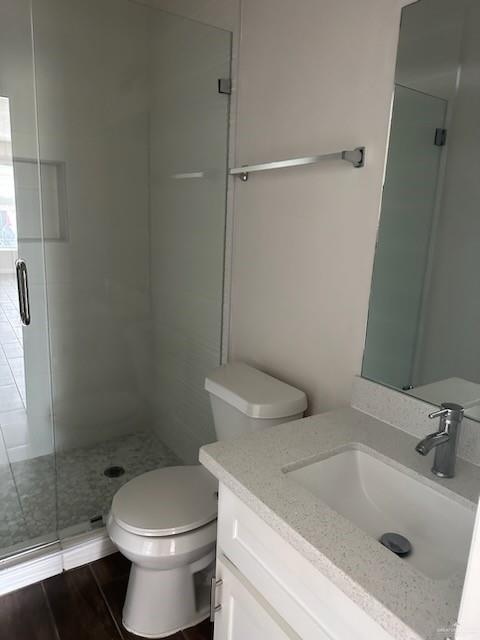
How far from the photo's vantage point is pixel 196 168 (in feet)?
7.65

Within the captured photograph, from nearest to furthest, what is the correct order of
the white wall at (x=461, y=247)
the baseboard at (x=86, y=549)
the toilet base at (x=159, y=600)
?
the white wall at (x=461, y=247), the toilet base at (x=159, y=600), the baseboard at (x=86, y=549)

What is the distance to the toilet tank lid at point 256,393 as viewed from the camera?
63.7 inches

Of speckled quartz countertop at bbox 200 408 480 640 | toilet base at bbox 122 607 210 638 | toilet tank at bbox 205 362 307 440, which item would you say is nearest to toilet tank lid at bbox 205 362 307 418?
toilet tank at bbox 205 362 307 440

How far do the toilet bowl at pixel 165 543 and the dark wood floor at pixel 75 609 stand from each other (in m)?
0.07

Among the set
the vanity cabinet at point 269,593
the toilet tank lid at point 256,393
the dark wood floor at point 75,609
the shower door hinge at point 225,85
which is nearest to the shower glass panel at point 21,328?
the dark wood floor at point 75,609

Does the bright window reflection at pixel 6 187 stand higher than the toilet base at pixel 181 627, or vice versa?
the bright window reflection at pixel 6 187

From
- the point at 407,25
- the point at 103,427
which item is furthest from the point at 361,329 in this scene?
the point at 103,427

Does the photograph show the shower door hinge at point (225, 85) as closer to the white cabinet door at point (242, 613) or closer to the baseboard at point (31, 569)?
the white cabinet door at point (242, 613)

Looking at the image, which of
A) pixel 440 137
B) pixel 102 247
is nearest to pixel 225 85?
pixel 102 247

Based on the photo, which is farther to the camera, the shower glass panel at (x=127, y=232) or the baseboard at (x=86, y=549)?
the shower glass panel at (x=127, y=232)

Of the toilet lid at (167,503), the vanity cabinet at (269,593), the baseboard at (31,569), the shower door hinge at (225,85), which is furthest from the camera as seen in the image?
the shower door hinge at (225,85)

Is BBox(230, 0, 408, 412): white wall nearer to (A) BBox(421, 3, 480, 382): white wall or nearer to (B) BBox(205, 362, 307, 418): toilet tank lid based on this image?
(B) BBox(205, 362, 307, 418): toilet tank lid

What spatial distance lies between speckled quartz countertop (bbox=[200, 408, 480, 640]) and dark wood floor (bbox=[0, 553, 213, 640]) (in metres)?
0.94

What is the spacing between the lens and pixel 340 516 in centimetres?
96
